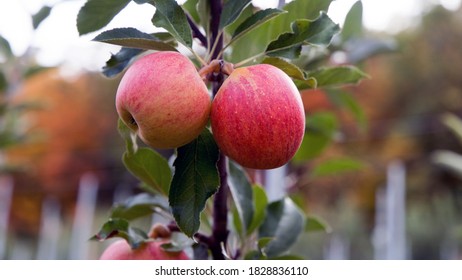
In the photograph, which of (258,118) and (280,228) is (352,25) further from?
(258,118)

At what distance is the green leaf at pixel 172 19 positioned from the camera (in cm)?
52

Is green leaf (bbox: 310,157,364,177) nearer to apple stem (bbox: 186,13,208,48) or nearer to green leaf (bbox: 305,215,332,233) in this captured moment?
green leaf (bbox: 305,215,332,233)

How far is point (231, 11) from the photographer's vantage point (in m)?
0.55

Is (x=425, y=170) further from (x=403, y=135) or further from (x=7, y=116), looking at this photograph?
(x=7, y=116)

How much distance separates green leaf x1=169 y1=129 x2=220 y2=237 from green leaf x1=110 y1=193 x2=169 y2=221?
0.50 feet

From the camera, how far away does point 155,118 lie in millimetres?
461

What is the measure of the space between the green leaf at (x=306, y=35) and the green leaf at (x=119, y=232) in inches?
8.7

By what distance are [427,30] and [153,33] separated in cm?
1020

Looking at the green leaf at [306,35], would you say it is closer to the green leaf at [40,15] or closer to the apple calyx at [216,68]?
the apple calyx at [216,68]

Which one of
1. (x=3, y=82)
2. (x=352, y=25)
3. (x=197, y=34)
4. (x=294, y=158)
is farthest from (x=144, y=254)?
(x=3, y=82)

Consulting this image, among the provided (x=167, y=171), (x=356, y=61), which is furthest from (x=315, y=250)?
(x=167, y=171)

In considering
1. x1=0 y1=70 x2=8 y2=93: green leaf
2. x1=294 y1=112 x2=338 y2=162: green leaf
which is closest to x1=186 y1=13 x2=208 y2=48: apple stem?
x1=294 y1=112 x2=338 y2=162: green leaf

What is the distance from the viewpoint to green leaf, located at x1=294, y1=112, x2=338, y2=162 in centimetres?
103

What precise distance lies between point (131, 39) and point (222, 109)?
0.10 m
